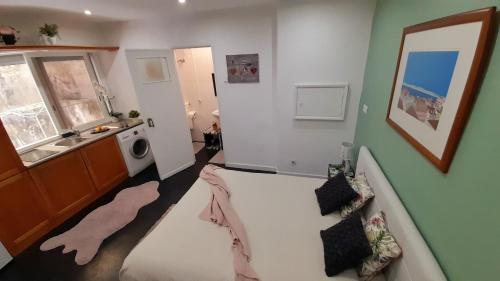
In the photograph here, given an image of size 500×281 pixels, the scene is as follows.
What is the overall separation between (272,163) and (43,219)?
3189 millimetres

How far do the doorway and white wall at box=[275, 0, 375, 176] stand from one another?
1.71 meters

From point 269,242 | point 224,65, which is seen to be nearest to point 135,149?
point 224,65

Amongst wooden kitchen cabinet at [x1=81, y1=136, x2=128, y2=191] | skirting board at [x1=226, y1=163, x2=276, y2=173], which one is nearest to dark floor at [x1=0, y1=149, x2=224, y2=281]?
wooden kitchen cabinet at [x1=81, y1=136, x2=128, y2=191]

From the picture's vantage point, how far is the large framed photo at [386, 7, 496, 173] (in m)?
0.88

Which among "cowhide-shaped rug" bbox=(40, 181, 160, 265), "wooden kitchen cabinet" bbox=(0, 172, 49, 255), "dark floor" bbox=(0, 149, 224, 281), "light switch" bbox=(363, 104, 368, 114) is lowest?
"dark floor" bbox=(0, 149, 224, 281)

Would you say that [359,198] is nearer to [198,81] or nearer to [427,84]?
[427,84]

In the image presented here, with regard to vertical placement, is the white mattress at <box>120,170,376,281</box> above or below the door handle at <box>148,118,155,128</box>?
below

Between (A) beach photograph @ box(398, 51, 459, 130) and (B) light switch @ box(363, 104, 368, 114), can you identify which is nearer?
(A) beach photograph @ box(398, 51, 459, 130)

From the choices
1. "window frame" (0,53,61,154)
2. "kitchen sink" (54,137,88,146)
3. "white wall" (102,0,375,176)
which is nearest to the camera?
"white wall" (102,0,375,176)

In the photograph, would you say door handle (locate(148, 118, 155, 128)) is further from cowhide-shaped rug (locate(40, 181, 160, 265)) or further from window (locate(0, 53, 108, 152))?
window (locate(0, 53, 108, 152))

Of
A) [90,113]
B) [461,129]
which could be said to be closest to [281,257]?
[461,129]

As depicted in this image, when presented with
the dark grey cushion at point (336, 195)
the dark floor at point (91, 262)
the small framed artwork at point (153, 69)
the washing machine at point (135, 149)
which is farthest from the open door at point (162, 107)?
the dark grey cushion at point (336, 195)

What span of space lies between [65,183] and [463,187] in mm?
3875

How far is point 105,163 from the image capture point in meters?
3.20
